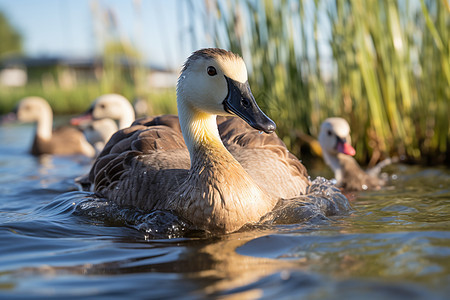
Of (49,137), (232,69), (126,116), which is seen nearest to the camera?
(232,69)

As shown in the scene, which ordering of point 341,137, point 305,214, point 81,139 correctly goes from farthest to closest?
point 81,139, point 341,137, point 305,214

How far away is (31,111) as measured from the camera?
40.9 feet

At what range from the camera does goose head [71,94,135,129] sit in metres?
8.77

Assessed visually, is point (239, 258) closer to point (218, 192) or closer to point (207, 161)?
point (218, 192)

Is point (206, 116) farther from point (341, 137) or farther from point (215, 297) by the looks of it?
point (341, 137)

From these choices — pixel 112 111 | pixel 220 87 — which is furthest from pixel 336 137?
A: pixel 112 111

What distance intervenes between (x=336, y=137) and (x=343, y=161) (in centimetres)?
34

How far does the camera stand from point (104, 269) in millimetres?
3020

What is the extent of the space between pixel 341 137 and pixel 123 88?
29.1 ft

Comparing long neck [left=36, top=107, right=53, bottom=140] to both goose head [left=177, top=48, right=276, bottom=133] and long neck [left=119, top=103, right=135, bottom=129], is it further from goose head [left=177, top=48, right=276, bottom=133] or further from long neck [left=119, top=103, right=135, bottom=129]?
goose head [left=177, top=48, right=276, bottom=133]

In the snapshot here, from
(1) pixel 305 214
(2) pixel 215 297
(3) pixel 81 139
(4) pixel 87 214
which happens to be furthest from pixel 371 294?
(3) pixel 81 139

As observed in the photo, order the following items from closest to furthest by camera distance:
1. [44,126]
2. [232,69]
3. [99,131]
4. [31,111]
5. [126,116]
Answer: [232,69], [126,116], [99,131], [44,126], [31,111]

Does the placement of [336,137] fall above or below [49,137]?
below

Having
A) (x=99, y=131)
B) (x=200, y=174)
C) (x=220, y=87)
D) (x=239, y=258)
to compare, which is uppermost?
(x=99, y=131)
